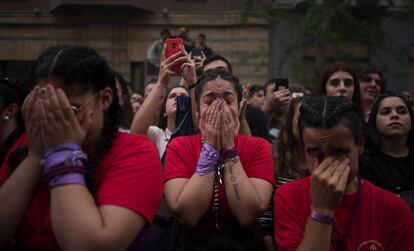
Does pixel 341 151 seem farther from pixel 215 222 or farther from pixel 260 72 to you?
pixel 260 72

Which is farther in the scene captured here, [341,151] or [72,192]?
[341,151]

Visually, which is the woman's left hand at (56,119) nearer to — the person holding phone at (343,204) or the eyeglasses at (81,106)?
the eyeglasses at (81,106)

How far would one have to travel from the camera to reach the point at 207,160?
9.48 ft

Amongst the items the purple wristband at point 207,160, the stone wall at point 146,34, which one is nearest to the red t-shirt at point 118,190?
the purple wristband at point 207,160

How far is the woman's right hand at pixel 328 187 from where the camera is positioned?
2197 millimetres

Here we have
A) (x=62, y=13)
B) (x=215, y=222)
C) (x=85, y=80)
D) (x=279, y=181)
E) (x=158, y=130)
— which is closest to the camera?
(x=85, y=80)

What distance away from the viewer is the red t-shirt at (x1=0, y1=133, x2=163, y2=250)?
1998mm

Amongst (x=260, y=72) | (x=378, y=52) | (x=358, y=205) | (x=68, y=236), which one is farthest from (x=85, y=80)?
(x=378, y=52)

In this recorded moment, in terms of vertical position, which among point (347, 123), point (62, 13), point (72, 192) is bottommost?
point (72, 192)

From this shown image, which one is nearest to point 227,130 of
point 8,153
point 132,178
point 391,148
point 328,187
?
point 328,187

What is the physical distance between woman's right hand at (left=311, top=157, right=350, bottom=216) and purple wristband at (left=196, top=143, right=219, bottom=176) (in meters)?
0.74

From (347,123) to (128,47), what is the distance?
14910 millimetres

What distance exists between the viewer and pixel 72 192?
1.90 m

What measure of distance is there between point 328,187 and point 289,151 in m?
1.44
